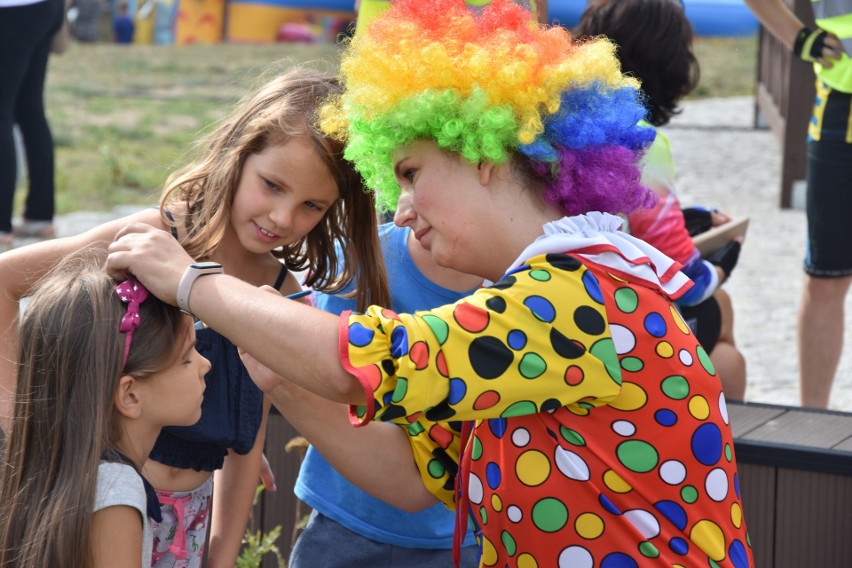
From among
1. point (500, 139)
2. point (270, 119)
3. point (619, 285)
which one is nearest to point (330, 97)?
point (270, 119)

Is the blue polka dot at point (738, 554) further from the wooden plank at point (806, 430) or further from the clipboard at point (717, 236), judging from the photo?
the clipboard at point (717, 236)

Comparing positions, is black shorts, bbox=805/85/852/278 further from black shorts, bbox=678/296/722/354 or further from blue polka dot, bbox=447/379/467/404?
blue polka dot, bbox=447/379/467/404

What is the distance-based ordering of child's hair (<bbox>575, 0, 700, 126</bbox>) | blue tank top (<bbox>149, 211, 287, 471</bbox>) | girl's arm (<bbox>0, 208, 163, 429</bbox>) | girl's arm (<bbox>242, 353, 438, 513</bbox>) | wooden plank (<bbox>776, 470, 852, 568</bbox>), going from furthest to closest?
1. child's hair (<bbox>575, 0, 700, 126</bbox>)
2. wooden plank (<bbox>776, 470, 852, 568</bbox>)
3. blue tank top (<bbox>149, 211, 287, 471</bbox>)
4. girl's arm (<bbox>0, 208, 163, 429</bbox>)
5. girl's arm (<bbox>242, 353, 438, 513</bbox>)

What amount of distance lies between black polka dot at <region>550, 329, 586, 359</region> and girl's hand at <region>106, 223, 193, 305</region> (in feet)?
1.90

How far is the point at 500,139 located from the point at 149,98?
13.5m

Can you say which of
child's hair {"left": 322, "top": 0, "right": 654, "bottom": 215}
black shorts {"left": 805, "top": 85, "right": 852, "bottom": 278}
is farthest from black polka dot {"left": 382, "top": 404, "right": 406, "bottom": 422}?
black shorts {"left": 805, "top": 85, "right": 852, "bottom": 278}

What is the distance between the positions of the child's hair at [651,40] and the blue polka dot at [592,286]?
2.27 m

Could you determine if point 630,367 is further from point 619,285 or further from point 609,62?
point 609,62

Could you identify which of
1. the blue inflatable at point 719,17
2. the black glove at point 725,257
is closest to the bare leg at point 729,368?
the black glove at point 725,257

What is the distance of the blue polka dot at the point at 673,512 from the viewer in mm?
1831

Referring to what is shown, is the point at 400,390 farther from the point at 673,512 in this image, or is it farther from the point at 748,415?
the point at 748,415

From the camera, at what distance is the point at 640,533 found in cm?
183

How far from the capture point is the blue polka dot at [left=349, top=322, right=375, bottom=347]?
1.69 metres

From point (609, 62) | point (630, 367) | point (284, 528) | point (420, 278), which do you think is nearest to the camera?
point (630, 367)
